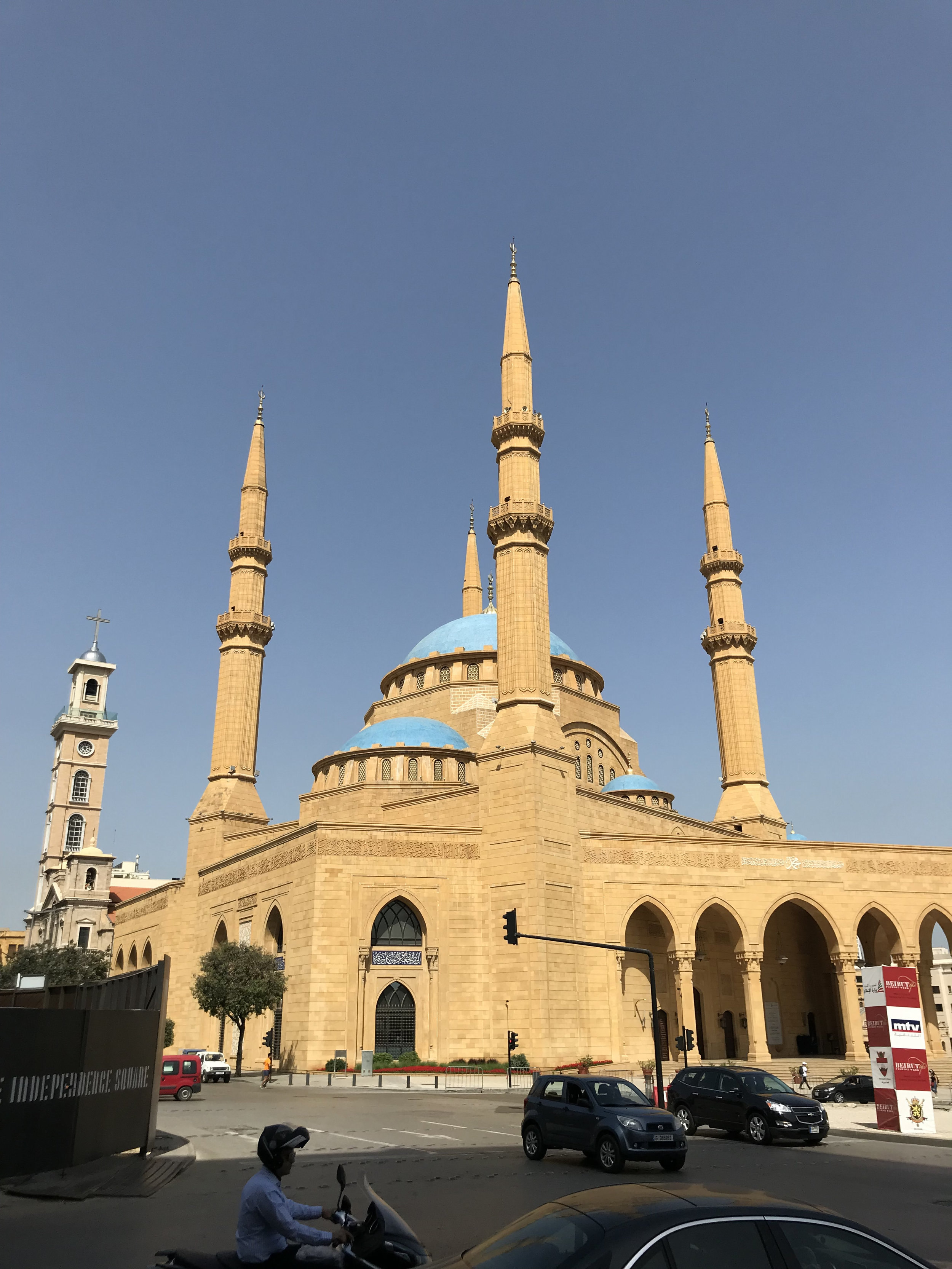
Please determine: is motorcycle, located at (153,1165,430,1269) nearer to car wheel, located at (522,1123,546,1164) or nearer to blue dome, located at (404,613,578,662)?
car wheel, located at (522,1123,546,1164)

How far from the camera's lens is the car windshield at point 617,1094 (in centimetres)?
1375

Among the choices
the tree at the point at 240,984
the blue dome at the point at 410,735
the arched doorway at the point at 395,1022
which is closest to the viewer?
the arched doorway at the point at 395,1022

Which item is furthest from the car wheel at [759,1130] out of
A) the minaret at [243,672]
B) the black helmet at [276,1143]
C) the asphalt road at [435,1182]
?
the minaret at [243,672]

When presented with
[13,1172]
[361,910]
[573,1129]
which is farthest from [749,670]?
[13,1172]

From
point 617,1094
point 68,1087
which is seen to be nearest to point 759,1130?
point 617,1094

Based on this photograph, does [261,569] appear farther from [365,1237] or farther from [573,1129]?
[365,1237]

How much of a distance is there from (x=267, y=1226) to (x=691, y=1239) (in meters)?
2.73

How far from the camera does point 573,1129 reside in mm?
13594

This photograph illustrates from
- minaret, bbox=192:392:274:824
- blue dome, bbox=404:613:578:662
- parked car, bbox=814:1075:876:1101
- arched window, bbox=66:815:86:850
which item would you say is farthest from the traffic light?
arched window, bbox=66:815:86:850

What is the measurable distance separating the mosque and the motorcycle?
1104 inches

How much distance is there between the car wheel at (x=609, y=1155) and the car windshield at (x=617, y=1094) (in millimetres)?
524

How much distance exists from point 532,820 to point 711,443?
2676 cm

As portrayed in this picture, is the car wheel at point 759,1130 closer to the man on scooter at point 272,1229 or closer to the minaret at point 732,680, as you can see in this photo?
the man on scooter at point 272,1229

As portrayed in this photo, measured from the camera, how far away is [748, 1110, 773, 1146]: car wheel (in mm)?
16109
